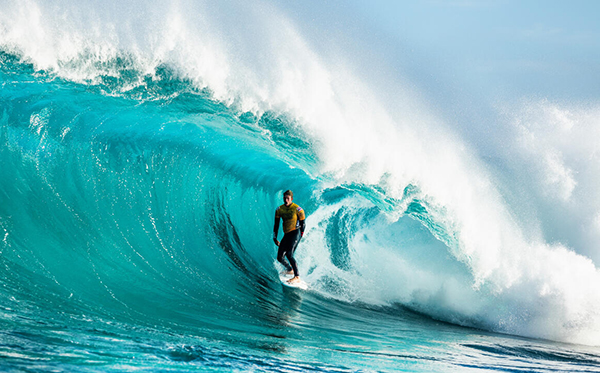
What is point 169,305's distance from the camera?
16.3ft

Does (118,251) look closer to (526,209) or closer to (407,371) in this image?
(407,371)

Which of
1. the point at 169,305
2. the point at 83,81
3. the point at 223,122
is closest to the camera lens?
the point at 169,305

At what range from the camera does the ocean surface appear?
564 cm

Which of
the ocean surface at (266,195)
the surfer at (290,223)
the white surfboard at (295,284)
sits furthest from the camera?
the white surfboard at (295,284)

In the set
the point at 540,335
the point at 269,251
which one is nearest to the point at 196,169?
the point at 269,251

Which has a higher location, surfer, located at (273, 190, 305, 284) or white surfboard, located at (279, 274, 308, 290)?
surfer, located at (273, 190, 305, 284)

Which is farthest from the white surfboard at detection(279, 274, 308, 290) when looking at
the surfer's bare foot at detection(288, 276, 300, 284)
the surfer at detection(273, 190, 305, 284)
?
the surfer at detection(273, 190, 305, 284)

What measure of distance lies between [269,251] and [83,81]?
167 inches

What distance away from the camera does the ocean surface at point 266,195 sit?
222 inches

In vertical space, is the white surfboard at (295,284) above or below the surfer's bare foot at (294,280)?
below

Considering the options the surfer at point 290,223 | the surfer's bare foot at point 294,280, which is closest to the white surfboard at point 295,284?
the surfer's bare foot at point 294,280

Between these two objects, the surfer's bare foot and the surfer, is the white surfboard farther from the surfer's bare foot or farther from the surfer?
the surfer

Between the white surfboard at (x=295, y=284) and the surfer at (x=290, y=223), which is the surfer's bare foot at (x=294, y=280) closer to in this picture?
the white surfboard at (x=295, y=284)

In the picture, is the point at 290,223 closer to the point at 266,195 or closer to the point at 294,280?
the point at 294,280
